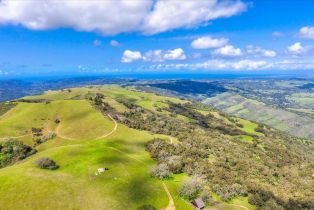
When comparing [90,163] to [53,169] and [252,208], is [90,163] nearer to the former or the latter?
[53,169]

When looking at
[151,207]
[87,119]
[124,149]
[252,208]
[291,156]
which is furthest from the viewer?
[291,156]

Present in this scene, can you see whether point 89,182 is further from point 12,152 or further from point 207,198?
point 12,152

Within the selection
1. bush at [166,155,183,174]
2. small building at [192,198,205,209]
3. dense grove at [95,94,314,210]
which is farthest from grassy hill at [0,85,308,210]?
small building at [192,198,205,209]

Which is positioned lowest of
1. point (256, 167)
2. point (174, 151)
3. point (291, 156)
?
point (291, 156)

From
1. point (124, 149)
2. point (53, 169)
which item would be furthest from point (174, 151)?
point (53, 169)

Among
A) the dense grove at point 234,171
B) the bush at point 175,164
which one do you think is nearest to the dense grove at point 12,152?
the dense grove at point 234,171

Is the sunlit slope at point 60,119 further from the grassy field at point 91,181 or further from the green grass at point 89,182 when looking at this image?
the green grass at point 89,182
